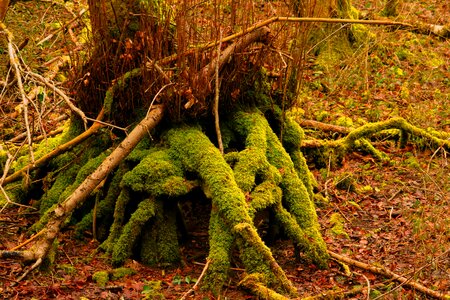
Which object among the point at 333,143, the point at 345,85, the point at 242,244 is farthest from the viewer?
the point at 345,85

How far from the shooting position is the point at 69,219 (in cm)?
553

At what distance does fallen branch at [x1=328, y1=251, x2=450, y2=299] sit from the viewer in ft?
14.6

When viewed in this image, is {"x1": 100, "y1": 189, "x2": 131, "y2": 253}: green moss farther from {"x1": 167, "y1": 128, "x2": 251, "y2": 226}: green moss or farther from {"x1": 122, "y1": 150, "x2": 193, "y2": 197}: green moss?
{"x1": 167, "y1": 128, "x2": 251, "y2": 226}: green moss

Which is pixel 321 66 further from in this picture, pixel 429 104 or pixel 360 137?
pixel 360 137

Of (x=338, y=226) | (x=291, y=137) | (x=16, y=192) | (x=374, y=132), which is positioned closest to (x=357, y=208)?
(x=338, y=226)

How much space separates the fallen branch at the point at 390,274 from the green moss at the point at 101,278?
6.21ft

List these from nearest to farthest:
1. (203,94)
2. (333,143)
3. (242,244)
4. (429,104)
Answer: (242,244) < (203,94) < (333,143) < (429,104)

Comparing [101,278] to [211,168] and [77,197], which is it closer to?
[77,197]

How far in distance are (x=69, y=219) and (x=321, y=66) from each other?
5.78 meters

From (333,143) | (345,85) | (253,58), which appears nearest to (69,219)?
(253,58)

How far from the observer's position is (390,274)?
4.74 meters

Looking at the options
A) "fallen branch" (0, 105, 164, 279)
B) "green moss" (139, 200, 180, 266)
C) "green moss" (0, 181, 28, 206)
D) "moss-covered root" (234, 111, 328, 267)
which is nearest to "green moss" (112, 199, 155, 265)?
"green moss" (139, 200, 180, 266)

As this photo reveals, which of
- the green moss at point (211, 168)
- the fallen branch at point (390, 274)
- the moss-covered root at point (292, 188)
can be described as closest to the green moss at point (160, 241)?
the green moss at point (211, 168)

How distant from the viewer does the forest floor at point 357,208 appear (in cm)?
457
